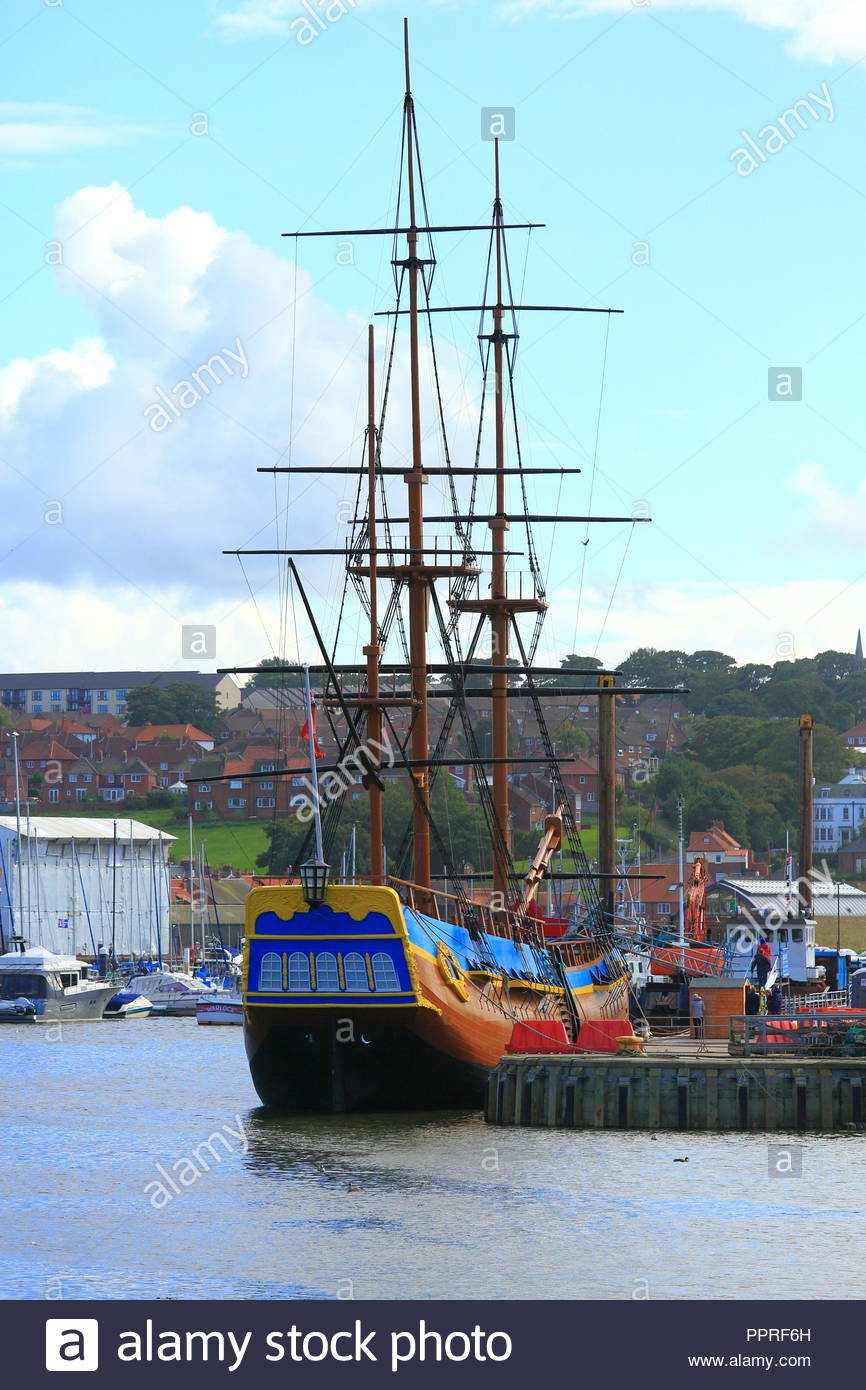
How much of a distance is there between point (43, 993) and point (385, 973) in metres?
59.0

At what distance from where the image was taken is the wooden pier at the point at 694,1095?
40312mm

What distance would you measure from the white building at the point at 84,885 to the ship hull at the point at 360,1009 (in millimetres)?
78808

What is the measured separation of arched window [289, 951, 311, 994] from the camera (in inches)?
1715

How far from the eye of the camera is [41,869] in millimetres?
131875

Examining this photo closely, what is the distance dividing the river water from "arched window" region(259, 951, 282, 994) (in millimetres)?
2760

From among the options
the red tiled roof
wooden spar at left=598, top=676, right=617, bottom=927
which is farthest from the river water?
the red tiled roof

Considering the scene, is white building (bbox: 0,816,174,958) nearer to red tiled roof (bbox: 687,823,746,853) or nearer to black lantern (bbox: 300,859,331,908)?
red tiled roof (bbox: 687,823,746,853)

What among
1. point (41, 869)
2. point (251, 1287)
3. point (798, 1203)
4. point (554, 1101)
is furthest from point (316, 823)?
point (41, 869)

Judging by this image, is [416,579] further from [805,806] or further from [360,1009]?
[805,806]

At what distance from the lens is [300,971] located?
4362cm
